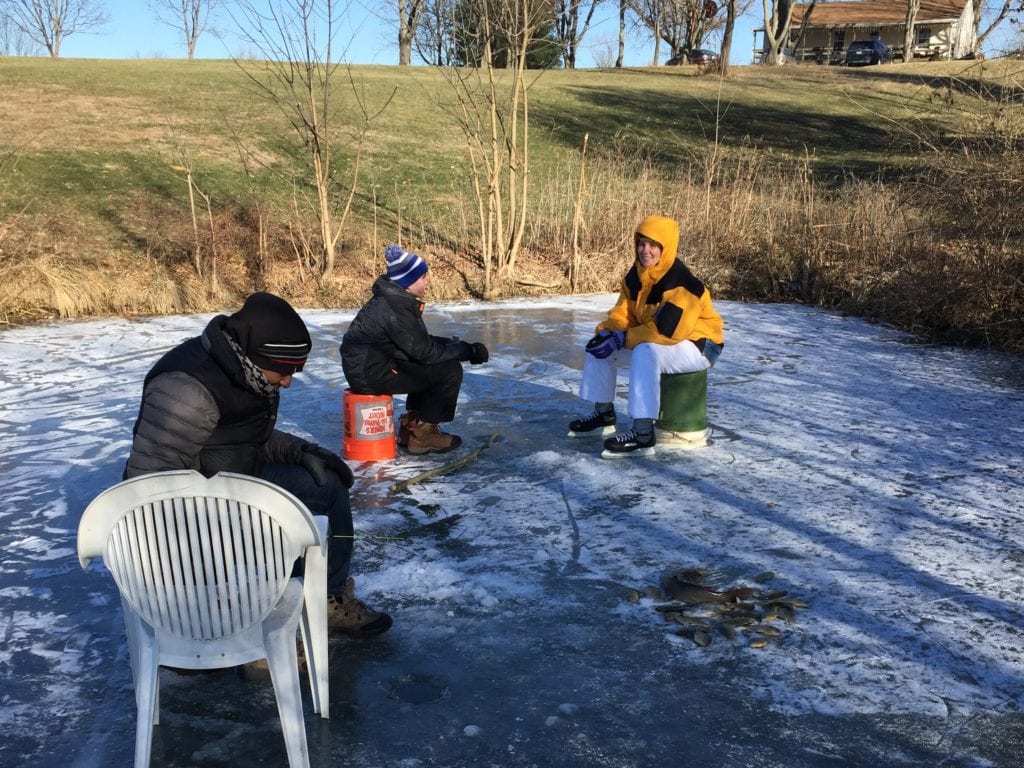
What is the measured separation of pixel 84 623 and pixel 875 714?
294cm

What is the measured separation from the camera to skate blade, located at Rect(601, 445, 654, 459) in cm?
580

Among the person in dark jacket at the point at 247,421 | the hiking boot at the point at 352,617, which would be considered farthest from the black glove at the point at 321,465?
the hiking boot at the point at 352,617

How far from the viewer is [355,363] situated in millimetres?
5766

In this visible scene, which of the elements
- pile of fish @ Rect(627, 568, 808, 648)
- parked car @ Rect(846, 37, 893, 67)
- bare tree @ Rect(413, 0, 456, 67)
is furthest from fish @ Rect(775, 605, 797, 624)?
parked car @ Rect(846, 37, 893, 67)

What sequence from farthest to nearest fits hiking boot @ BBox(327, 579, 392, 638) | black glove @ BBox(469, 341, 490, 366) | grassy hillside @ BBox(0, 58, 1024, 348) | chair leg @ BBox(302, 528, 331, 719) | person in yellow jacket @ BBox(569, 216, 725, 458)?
grassy hillside @ BBox(0, 58, 1024, 348) → black glove @ BBox(469, 341, 490, 366) → person in yellow jacket @ BBox(569, 216, 725, 458) → hiking boot @ BBox(327, 579, 392, 638) → chair leg @ BBox(302, 528, 331, 719)

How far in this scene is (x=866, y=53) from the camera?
50.9 meters

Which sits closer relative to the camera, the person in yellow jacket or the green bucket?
the person in yellow jacket

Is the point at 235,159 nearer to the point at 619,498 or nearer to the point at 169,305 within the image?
the point at 169,305

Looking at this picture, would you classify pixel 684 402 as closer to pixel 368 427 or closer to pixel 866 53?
pixel 368 427

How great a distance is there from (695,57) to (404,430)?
4692 centimetres

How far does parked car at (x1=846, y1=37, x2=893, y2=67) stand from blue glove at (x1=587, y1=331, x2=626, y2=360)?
2006 inches

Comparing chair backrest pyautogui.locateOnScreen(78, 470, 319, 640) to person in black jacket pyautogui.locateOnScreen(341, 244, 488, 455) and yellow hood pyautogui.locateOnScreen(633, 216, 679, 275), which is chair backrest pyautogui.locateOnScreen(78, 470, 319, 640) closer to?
person in black jacket pyautogui.locateOnScreen(341, 244, 488, 455)

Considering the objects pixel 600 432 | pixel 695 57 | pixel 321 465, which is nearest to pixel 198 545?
pixel 321 465

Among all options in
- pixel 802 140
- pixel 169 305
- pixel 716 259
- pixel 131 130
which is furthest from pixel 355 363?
pixel 802 140
